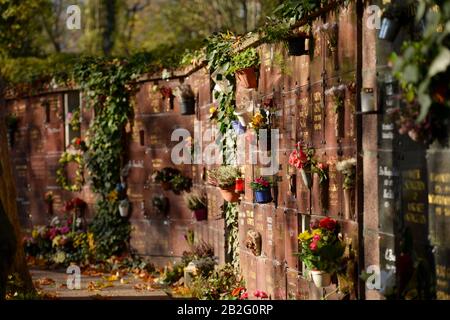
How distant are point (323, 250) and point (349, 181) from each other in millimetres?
649

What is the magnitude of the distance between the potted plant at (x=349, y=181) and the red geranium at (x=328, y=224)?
0.28m

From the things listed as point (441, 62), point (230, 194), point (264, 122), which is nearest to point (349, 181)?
point (441, 62)

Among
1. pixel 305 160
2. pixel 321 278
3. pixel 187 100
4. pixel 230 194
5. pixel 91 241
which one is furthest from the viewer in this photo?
pixel 91 241

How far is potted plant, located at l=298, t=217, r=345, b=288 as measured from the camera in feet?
25.8

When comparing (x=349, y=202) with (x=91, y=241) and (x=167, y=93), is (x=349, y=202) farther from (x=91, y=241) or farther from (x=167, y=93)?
(x=91, y=241)

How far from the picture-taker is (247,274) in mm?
11570

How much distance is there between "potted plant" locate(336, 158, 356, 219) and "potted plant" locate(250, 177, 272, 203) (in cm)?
247

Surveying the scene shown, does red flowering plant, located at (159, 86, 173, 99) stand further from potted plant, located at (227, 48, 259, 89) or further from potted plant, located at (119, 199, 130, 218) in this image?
potted plant, located at (227, 48, 259, 89)

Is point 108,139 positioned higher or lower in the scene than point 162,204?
higher

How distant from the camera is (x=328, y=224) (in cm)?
831

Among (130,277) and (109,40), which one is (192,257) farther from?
(109,40)

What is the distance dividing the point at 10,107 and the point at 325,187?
40.7ft

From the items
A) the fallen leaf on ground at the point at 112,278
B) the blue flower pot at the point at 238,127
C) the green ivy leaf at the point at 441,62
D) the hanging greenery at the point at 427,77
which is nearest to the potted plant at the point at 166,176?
the fallen leaf on ground at the point at 112,278
